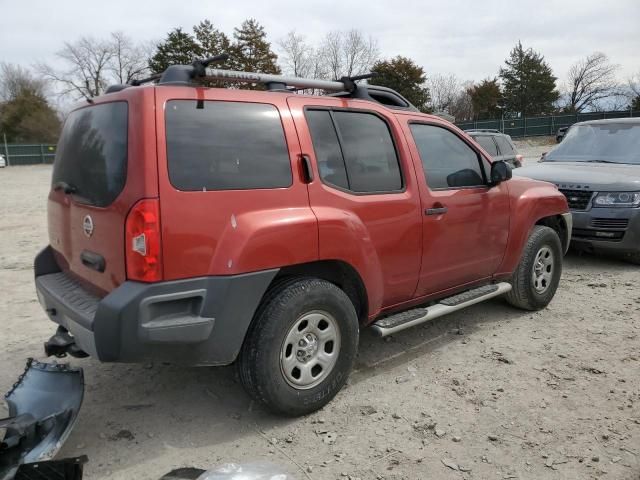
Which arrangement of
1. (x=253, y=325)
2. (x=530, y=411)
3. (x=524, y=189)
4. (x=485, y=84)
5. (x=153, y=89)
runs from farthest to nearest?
(x=485, y=84) → (x=524, y=189) → (x=530, y=411) → (x=253, y=325) → (x=153, y=89)

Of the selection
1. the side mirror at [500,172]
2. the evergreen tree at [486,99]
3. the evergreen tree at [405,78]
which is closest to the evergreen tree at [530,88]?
the evergreen tree at [486,99]

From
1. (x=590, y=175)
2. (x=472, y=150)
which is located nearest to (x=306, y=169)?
(x=472, y=150)

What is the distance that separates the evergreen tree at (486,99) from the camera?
60.3 m

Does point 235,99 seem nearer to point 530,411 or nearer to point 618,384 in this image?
point 530,411

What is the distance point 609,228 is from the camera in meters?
6.59

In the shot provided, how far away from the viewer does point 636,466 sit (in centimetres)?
272

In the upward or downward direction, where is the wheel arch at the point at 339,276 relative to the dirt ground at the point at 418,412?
upward

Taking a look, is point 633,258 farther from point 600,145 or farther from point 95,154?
point 95,154

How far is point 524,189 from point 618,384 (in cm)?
189

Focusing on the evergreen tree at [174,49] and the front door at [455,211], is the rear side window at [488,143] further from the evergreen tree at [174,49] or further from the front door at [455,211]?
the evergreen tree at [174,49]

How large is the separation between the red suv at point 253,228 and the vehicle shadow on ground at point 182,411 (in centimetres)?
32

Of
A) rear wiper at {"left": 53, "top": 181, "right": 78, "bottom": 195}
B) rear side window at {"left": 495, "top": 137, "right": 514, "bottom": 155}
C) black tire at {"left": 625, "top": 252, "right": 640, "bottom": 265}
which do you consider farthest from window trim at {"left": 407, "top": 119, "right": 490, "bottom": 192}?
rear side window at {"left": 495, "top": 137, "right": 514, "bottom": 155}

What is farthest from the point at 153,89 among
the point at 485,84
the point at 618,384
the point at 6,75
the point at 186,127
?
the point at 6,75

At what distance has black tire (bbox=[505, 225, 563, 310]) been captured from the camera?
190 inches
